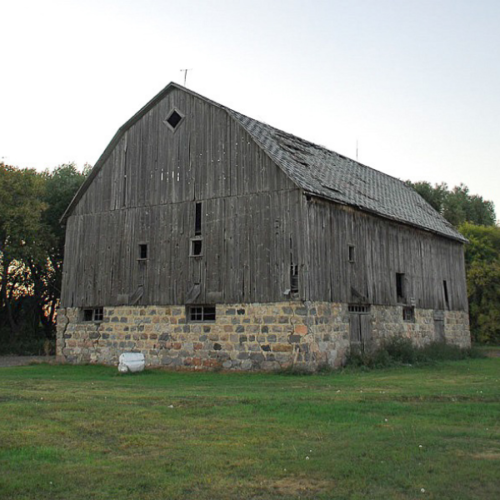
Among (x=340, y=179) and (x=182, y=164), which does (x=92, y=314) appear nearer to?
(x=182, y=164)

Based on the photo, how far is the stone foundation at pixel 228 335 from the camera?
18469mm

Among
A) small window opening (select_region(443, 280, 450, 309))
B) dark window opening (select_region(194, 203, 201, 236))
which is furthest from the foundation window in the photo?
small window opening (select_region(443, 280, 450, 309))

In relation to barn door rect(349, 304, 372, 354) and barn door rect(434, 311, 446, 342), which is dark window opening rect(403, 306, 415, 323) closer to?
barn door rect(434, 311, 446, 342)

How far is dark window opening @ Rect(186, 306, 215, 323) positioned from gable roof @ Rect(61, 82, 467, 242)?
5.63m

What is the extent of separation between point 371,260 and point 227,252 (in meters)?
6.03

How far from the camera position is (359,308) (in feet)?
70.8

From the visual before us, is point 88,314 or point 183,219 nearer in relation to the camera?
point 183,219

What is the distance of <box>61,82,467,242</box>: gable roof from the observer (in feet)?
67.3

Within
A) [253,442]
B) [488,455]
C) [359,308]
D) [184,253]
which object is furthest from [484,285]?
[253,442]

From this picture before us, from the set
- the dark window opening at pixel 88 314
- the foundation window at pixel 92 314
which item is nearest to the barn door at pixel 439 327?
the foundation window at pixel 92 314

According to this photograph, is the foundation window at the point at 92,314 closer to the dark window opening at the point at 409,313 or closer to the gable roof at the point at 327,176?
the gable roof at the point at 327,176

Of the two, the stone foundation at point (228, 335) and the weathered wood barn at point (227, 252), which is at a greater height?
the weathered wood barn at point (227, 252)

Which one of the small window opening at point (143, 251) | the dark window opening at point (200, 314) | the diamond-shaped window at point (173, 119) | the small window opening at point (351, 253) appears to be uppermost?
the diamond-shaped window at point (173, 119)

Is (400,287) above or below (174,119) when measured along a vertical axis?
below
